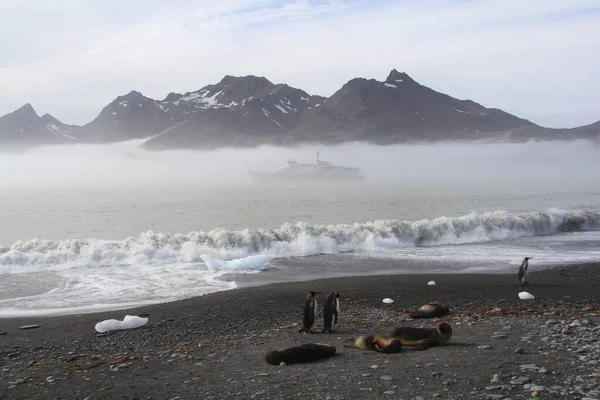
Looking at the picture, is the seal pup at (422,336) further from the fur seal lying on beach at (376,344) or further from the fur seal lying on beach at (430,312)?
the fur seal lying on beach at (430,312)

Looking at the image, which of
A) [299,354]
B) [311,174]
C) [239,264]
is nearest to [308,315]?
[299,354]

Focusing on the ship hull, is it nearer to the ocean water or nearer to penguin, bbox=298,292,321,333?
the ocean water

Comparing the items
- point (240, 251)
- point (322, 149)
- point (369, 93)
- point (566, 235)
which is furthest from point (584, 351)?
point (369, 93)

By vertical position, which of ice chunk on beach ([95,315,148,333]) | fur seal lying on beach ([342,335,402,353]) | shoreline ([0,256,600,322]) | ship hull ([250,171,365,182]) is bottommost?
shoreline ([0,256,600,322])

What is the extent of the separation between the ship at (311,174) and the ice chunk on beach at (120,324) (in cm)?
9802

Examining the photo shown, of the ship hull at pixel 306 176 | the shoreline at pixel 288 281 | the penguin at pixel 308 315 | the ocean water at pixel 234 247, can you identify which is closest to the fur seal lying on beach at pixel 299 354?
the penguin at pixel 308 315

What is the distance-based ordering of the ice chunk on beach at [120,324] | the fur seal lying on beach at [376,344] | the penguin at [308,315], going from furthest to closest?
the ice chunk on beach at [120,324] → the penguin at [308,315] → the fur seal lying on beach at [376,344]

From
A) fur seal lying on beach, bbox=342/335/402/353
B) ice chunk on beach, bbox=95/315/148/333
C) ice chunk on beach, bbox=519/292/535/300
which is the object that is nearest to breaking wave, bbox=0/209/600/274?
ice chunk on beach, bbox=95/315/148/333

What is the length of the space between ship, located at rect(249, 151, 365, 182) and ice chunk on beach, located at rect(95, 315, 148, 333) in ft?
322

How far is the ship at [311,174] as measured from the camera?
357ft

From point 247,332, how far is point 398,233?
15.1 m

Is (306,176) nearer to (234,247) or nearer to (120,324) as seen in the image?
(234,247)

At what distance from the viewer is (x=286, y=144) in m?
172

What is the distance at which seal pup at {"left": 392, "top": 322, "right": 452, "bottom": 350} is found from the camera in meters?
7.54
